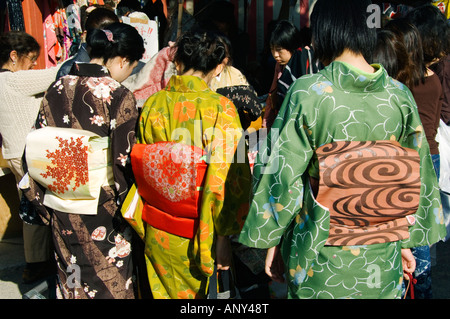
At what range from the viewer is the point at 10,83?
10.1ft

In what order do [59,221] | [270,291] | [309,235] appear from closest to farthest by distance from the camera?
[309,235] → [59,221] → [270,291]

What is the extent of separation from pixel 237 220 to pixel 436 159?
5.55 ft

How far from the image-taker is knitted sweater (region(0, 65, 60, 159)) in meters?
3.03

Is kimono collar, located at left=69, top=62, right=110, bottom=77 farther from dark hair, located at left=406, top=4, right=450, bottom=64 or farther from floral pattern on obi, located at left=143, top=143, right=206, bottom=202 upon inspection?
dark hair, located at left=406, top=4, right=450, bottom=64

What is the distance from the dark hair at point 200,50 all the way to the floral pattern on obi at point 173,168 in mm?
495

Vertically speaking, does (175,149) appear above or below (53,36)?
below

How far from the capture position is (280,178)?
1.78 metres

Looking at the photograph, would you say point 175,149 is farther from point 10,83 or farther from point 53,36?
point 53,36

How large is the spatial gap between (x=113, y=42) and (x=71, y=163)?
81cm

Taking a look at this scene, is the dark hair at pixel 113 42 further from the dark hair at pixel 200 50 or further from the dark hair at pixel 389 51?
the dark hair at pixel 389 51

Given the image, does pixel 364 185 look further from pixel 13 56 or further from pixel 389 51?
pixel 13 56

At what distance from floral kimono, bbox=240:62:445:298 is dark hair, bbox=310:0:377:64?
98 millimetres

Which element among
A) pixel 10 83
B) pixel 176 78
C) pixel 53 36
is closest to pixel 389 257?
pixel 176 78

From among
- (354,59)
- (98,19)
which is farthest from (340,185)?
(98,19)
